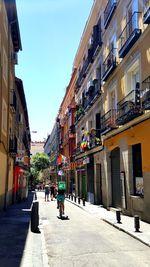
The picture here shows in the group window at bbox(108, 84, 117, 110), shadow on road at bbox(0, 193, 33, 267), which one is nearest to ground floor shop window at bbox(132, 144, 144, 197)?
window at bbox(108, 84, 117, 110)

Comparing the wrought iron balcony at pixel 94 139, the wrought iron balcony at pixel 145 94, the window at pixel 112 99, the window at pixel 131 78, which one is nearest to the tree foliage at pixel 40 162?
the wrought iron balcony at pixel 94 139

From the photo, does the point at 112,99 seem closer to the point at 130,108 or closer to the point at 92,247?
the point at 130,108

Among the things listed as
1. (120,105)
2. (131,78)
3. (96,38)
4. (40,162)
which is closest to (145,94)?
(120,105)

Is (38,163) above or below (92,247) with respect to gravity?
above

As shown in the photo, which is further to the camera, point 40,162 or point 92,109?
point 40,162

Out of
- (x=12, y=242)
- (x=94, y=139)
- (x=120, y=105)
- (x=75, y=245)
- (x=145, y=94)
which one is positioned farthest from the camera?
(x=94, y=139)

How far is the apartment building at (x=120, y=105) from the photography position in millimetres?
13820

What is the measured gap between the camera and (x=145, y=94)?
1324 cm

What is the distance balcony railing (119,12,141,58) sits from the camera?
46.5 ft

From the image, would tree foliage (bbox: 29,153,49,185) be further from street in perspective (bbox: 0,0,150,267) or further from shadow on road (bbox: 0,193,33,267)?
shadow on road (bbox: 0,193,33,267)

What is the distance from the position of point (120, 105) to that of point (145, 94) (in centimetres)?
301

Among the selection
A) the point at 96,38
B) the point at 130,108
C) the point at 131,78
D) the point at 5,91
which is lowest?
the point at 130,108

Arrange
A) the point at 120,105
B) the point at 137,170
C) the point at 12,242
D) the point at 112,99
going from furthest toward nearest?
the point at 112,99, the point at 120,105, the point at 137,170, the point at 12,242

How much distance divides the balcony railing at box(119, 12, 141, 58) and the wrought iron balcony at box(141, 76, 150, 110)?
2268 millimetres
